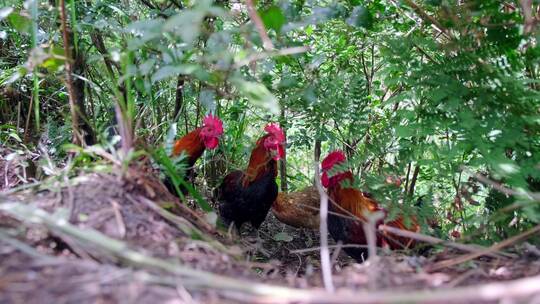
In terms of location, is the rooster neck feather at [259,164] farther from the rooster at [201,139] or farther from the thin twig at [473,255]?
the thin twig at [473,255]

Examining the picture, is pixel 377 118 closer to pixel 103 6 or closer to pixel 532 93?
pixel 532 93

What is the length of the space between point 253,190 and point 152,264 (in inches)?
98.3

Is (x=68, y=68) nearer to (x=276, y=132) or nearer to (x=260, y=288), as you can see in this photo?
(x=260, y=288)

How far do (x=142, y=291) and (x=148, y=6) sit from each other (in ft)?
7.92

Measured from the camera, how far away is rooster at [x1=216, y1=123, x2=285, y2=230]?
149 inches

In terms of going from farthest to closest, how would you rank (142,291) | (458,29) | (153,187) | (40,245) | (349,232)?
(349,232) < (458,29) < (153,187) < (40,245) < (142,291)

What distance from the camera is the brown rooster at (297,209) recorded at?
157 inches

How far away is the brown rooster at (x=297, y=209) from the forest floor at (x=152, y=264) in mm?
1778

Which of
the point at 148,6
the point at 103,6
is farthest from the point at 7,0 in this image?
the point at 148,6

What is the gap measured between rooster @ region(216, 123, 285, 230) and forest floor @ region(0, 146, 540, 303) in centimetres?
156

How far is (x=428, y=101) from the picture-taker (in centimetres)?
273

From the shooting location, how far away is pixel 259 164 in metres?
3.78

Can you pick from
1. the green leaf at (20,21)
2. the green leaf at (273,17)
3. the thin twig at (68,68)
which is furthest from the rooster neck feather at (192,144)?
the green leaf at (273,17)

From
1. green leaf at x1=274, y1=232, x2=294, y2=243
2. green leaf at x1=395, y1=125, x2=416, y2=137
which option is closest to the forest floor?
green leaf at x1=395, y1=125, x2=416, y2=137
